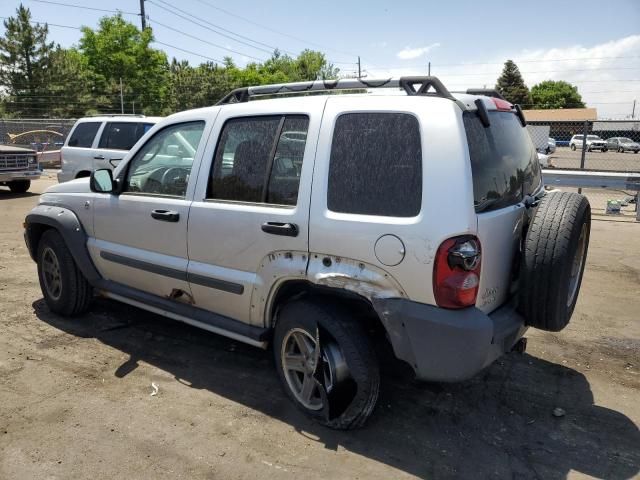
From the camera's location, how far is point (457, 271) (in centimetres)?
271

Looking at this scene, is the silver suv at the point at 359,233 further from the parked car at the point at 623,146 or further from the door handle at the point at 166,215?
the parked car at the point at 623,146

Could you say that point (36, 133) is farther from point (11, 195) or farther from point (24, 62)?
point (24, 62)

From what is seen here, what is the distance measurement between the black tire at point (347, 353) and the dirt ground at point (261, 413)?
0.12m

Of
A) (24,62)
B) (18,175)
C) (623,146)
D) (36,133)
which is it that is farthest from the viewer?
(24,62)

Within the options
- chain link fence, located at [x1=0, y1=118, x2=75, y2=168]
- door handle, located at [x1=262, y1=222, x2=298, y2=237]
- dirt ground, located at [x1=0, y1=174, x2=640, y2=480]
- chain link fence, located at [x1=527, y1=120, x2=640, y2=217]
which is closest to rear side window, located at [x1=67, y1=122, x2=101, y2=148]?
dirt ground, located at [x1=0, y1=174, x2=640, y2=480]

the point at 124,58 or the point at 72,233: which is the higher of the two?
the point at 124,58

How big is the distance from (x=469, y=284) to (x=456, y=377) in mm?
507

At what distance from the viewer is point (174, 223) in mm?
3842

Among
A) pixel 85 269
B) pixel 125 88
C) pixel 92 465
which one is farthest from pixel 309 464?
pixel 125 88

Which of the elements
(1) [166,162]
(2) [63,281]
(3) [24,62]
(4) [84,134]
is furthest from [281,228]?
(3) [24,62]

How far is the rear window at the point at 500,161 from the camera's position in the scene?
2.86 meters

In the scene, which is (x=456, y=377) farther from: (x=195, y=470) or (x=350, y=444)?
(x=195, y=470)

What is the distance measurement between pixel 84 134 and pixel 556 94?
112257mm

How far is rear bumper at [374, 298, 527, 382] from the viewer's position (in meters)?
2.71
